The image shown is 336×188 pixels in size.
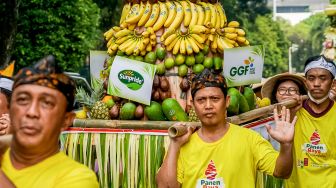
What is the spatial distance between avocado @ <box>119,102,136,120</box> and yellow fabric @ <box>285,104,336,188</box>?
5.04 feet

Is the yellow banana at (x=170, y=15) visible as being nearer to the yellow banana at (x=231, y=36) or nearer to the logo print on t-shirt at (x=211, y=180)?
the yellow banana at (x=231, y=36)

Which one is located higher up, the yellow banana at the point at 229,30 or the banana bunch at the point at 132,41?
the yellow banana at the point at 229,30

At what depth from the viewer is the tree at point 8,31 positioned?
18266 mm

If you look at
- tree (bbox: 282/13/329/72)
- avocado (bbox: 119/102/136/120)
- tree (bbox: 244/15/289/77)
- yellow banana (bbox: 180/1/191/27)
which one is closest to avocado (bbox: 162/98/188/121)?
avocado (bbox: 119/102/136/120)

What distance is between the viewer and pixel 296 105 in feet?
21.1

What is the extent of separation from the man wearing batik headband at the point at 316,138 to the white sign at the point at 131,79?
4.57 feet

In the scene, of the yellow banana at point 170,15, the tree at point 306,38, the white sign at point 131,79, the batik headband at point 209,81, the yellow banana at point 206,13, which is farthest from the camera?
the tree at point 306,38

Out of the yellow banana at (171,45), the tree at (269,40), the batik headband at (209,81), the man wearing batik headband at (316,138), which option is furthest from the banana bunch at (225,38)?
the tree at (269,40)

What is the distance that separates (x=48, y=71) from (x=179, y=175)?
1821 millimetres

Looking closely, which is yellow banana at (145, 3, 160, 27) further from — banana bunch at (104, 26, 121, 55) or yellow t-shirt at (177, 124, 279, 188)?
yellow t-shirt at (177, 124, 279, 188)

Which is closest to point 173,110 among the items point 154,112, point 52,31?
point 154,112

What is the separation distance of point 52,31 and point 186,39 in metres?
15.6

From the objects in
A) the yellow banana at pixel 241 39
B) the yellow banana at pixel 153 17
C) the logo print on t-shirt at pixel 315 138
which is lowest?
the logo print on t-shirt at pixel 315 138

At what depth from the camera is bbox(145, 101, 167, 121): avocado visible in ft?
22.4
